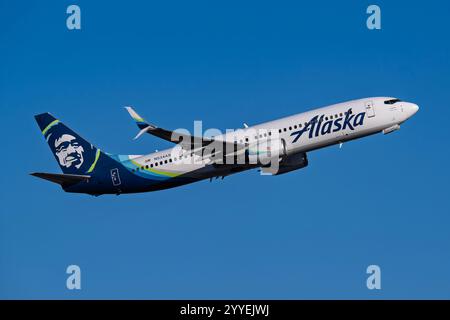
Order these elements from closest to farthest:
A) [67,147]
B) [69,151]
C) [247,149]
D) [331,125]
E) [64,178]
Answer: [331,125], [247,149], [64,178], [69,151], [67,147]

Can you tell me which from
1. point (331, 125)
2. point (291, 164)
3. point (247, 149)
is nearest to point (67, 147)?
point (247, 149)

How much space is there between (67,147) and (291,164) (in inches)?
817

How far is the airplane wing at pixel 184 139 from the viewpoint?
63.8 metres

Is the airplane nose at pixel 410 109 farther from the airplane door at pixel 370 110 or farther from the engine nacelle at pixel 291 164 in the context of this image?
the engine nacelle at pixel 291 164

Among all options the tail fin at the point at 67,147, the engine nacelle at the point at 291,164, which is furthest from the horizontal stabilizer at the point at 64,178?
the engine nacelle at the point at 291,164

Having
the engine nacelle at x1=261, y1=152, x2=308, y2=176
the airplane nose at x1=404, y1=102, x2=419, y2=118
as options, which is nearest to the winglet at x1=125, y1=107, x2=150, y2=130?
the engine nacelle at x1=261, y1=152, x2=308, y2=176

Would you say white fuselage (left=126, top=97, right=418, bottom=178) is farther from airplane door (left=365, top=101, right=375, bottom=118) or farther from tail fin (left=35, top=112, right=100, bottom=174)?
tail fin (left=35, top=112, right=100, bottom=174)

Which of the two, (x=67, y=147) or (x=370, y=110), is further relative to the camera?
(x=67, y=147)

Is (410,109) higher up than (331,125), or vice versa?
(410,109)

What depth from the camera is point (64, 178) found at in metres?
73.4

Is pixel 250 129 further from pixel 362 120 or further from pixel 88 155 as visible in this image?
pixel 88 155

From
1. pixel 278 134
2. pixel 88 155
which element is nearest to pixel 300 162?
pixel 278 134

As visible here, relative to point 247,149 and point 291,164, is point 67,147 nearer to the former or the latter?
point 247,149

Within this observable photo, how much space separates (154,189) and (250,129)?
1042 cm
